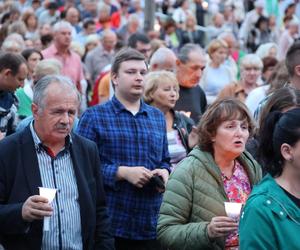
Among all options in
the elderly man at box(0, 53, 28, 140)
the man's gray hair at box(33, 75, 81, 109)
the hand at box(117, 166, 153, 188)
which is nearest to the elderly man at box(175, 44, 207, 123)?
the elderly man at box(0, 53, 28, 140)

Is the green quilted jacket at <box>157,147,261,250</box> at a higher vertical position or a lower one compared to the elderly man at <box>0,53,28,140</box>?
lower

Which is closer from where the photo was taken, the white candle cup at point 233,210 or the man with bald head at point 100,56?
the white candle cup at point 233,210

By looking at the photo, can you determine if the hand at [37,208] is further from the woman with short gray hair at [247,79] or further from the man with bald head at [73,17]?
the man with bald head at [73,17]

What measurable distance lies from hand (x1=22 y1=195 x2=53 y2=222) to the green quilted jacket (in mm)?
808

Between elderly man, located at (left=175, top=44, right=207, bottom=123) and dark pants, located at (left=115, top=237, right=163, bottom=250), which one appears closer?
dark pants, located at (left=115, top=237, right=163, bottom=250)

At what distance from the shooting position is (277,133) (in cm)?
429

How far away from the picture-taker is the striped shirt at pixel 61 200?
5336 mm

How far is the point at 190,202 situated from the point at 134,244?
161 cm

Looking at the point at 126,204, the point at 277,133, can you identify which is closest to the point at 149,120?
the point at 126,204

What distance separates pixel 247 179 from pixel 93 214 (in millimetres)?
1017

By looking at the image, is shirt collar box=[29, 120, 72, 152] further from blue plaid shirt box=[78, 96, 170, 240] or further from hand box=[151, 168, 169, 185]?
hand box=[151, 168, 169, 185]

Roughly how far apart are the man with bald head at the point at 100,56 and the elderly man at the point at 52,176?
10175 mm

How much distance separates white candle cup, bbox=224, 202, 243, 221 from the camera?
16.5 ft

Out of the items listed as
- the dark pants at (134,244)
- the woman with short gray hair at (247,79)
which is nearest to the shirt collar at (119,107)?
the dark pants at (134,244)
